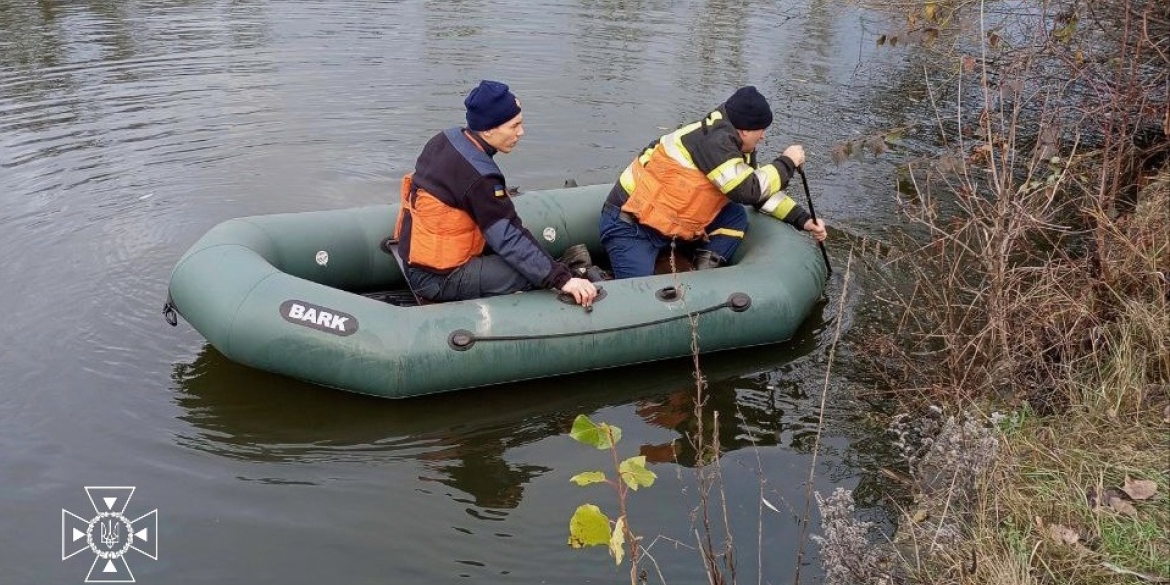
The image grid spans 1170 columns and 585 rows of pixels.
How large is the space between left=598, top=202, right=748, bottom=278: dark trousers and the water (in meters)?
0.56

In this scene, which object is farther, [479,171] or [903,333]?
[903,333]

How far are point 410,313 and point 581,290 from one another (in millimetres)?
798

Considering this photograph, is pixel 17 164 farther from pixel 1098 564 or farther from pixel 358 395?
pixel 1098 564

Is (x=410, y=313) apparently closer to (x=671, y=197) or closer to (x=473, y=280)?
(x=473, y=280)

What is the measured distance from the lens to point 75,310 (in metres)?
5.47

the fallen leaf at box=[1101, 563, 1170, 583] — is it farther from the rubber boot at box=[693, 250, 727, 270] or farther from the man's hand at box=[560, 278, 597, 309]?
the rubber boot at box=[693, 250, 727, 270]

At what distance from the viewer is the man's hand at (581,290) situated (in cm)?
490

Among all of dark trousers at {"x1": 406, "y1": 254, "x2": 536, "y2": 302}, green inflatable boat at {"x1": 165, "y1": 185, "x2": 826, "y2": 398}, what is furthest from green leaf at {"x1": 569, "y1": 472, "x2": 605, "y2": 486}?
dark trousers at {"x1": 406, "y1": 254, "x2": 536, "y2": 302}

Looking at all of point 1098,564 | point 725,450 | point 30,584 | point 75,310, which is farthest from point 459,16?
point 1098,564

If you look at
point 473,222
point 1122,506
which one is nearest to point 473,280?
point 473,222

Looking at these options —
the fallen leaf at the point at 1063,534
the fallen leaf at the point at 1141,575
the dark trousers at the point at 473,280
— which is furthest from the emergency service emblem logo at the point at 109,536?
the fallen leaf at the point at 1141,575

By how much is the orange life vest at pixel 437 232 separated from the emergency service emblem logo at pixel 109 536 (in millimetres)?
1623

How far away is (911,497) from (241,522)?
8.62 ft

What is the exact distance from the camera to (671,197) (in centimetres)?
533
